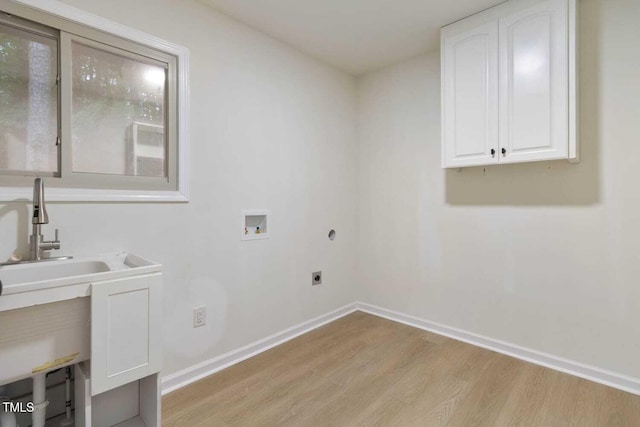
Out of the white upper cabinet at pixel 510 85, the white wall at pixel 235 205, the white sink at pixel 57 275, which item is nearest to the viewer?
the white sink at pixel 57 275

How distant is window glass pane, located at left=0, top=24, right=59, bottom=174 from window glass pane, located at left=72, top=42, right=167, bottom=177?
0.09 m

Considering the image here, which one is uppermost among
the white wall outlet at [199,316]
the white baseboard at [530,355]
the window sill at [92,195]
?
the window sill at [92,195]

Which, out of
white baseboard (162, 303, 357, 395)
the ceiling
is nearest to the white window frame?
the ceiling

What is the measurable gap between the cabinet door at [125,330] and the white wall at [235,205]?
1.70ft

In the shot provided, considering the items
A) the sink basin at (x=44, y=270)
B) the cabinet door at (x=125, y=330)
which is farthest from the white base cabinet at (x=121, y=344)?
the sink basin at (x=44, y=270)

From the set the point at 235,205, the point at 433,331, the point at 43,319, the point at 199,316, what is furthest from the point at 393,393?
the point at 43,319

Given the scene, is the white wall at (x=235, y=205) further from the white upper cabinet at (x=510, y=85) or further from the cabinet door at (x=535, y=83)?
the cabinet door at (x=535, y=83)

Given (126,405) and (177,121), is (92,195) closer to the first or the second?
(177,121)

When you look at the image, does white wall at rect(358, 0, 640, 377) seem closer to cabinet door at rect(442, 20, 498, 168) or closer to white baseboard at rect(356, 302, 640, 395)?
white baseboard at rect(356, 302, 640, 395)

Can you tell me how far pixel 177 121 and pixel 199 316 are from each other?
1.23 meters

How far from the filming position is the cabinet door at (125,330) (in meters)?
1.22

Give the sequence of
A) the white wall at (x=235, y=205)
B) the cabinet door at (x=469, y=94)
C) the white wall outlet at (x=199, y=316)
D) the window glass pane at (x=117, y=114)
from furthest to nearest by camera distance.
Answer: the cabinet door at (x=469, y=94)
the white wall outlet at (x=199, y=316)
the white wall at (x=235, y=205)
the window glass pane at (x=117, y=114)

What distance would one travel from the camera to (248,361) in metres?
2.22

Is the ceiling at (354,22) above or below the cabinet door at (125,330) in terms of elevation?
above
